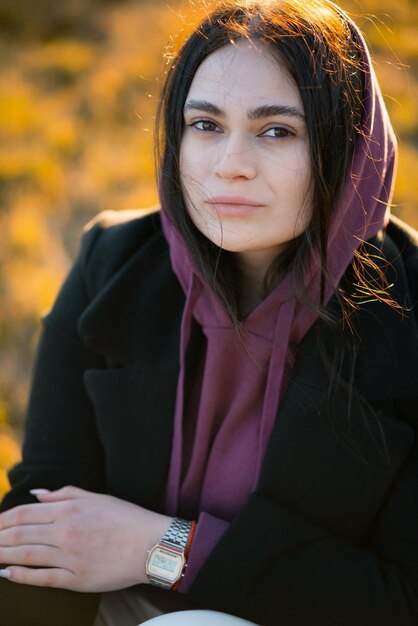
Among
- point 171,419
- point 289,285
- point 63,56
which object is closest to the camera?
point 289,285

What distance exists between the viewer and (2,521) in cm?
185

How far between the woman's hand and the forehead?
101cm

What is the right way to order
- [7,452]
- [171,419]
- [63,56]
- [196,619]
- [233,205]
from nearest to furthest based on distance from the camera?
[196,619], [233,205], [171,419], [7,452], [63,56]

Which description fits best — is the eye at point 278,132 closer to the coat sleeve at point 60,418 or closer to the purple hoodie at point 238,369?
the purple hoodie at point 238,369

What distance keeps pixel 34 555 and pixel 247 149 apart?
108 cm

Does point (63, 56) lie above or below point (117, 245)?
above

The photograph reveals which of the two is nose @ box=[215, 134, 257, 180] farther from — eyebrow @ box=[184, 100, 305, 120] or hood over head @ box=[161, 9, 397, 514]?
hood over head @ box=[161, 9, 397, 514]

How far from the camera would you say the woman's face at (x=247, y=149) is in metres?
1.62

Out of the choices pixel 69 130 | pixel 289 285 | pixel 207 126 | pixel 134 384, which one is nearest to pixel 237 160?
pixel 207 126

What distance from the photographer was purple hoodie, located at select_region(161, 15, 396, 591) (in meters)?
1.76

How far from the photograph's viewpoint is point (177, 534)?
178 centimetres

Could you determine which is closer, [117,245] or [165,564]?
[165,564]

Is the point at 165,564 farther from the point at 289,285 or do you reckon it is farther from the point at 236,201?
the point at 236,201

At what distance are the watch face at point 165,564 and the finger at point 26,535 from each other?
0.26 metres
